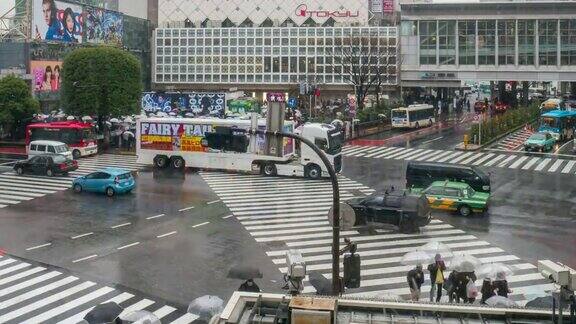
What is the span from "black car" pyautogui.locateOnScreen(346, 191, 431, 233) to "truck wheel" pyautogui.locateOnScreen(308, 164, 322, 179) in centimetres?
1161

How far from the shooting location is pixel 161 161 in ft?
135

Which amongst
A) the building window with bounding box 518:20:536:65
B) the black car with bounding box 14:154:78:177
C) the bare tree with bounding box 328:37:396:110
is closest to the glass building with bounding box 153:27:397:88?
the bare tree with bounding box 328:37:396:110

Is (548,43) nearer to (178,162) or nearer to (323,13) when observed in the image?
(323,13)

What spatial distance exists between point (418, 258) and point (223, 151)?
2235 cm

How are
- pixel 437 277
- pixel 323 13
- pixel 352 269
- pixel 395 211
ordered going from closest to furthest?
pixel 352 269 → pixel 437 277 → pixel 395 211 → pixel 323 13

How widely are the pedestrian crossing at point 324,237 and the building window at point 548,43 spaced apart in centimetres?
5200

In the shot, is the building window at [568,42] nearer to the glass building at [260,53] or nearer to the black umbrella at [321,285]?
the glass building at [260,53]

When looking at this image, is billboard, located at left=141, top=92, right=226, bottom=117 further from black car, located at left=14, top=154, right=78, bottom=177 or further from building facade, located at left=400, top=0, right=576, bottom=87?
black car, located at left=14, top=154, right=78, bottom=177

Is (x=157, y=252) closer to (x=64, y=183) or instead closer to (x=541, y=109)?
(x=64, y=183)

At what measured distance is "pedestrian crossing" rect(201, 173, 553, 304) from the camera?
1966cm

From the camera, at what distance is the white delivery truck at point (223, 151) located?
37.4 meters

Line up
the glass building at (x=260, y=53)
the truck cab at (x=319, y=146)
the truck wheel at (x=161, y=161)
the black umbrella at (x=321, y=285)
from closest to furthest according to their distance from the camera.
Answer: the black umbrella at (x=321, y=285) < the truck cab at (x=319, y=146) < the truck wheel at (x=161, y=161) < the glass building at (x=260, y=53)

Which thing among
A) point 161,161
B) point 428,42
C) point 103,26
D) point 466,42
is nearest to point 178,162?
point 161,161

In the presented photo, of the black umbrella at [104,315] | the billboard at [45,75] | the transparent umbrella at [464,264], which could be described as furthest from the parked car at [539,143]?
the billboard at [45,75]
